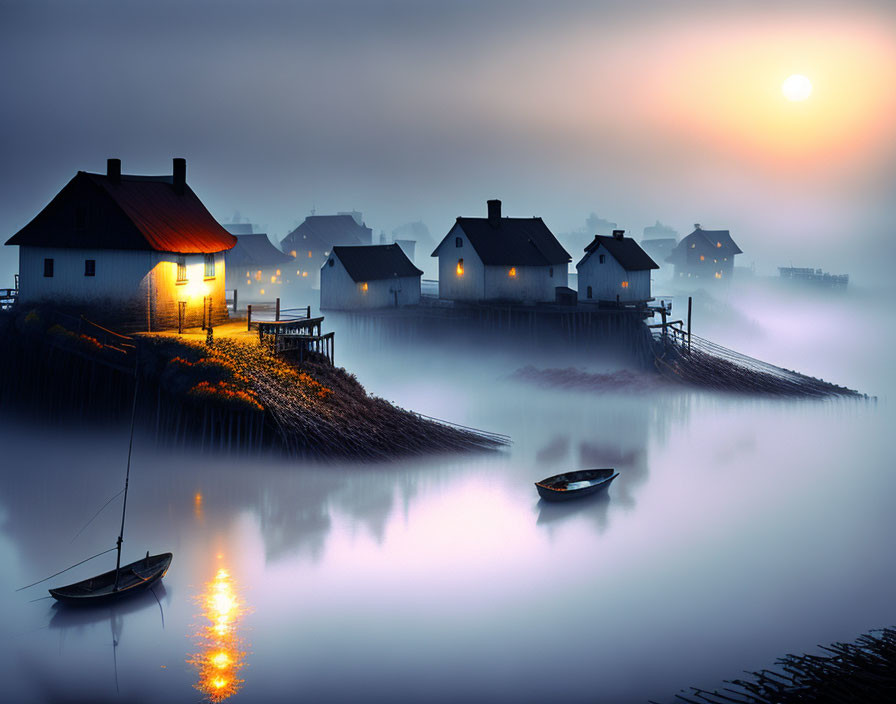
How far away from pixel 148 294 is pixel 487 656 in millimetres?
27938

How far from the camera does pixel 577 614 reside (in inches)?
1057

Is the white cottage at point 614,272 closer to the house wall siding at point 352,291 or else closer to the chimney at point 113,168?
the house wall siding at point 352,291

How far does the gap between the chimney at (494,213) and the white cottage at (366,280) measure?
7904 millimetres

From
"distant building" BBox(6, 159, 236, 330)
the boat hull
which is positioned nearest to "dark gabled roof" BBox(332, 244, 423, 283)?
"distant building" BBox(6, 159, 236, 330)

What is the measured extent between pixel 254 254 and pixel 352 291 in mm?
37417

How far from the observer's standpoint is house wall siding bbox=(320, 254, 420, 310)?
6794cm

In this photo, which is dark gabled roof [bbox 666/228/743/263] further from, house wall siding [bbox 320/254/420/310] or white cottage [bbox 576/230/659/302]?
house wall siding [bbox 320/254/420/310]

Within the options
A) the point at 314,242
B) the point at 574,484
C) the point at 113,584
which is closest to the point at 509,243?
the point at 574,484

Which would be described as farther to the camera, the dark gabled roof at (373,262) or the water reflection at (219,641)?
the dark gabled roof at (373,262)

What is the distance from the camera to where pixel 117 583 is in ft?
84.8

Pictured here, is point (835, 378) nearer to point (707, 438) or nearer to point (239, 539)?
point (707, 438)

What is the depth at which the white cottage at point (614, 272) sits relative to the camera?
64.5 m

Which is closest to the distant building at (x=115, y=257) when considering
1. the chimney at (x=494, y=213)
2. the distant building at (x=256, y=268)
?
the chimney at (x=494, y=213)

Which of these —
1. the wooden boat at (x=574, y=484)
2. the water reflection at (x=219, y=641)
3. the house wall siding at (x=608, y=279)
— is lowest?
the water reflection at (x=219, y=641)
